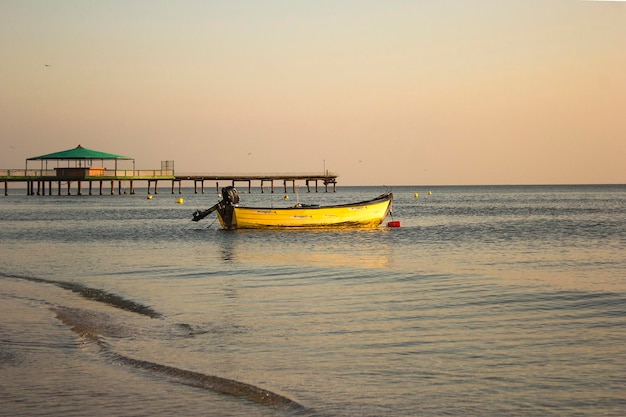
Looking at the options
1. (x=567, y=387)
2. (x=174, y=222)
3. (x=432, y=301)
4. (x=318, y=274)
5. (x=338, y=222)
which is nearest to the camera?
(x=567, y=387)

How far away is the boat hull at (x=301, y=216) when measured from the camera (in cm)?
3012

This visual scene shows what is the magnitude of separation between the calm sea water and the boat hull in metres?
9.49

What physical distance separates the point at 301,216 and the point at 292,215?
0.33 m

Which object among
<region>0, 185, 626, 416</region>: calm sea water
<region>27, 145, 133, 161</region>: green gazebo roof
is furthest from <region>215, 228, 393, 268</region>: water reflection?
<region>27, 145, 133, 161</region>: green gazebo roof

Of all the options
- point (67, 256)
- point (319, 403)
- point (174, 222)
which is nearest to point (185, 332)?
point (319, 403)

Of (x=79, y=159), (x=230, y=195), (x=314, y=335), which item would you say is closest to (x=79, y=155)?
(x=79, y=159)

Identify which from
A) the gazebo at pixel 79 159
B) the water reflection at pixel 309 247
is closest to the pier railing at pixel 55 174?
the gazebo at pixel 79 159

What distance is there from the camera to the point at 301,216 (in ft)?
98.7

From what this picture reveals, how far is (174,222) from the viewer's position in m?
41.1

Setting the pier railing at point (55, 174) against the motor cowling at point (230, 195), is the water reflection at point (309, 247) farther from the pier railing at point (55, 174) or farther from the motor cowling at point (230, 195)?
the pier railing at point (55, 174)

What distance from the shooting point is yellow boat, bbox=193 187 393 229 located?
30141 millimetres

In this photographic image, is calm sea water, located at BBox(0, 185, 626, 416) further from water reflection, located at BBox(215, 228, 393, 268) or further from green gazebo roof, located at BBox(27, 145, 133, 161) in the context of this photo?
green gazebo roof, located at BBox(27, 145, 133, 161)

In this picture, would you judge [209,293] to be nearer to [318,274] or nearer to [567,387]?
[318,274]

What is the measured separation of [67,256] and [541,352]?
15559 millimetres
